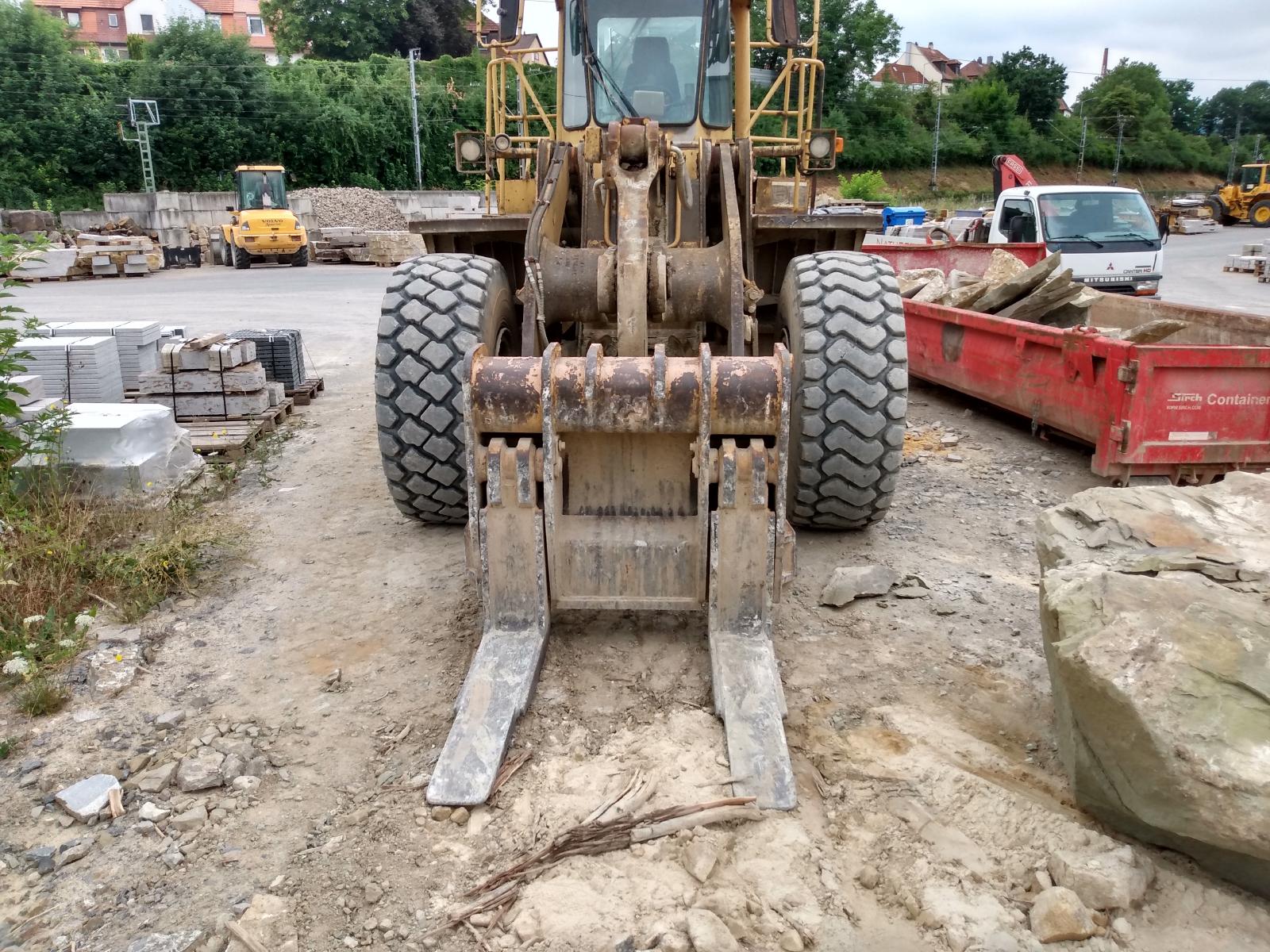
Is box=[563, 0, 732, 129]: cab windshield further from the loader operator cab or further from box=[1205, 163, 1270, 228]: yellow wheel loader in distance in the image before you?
box=[1205, 163, 1270, 228]: yellow wheel loader in distance

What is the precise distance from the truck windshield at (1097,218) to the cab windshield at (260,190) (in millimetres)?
20280

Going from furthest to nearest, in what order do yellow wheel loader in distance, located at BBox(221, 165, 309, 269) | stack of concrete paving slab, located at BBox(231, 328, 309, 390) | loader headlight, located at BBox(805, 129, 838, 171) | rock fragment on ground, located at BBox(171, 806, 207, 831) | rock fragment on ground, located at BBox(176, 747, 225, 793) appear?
yellow wheel loader in distance, located at BBox(221, 165, 309, 269)
stack of concrete paving slab, located at BBox(231, 328, 309, 390)
loader headlight, located at BBox(805, 129, 838, 171)
rock fragment on ground, located at BBox(176, 747, 225, 793)
rock fragment on ground, located at BBox(171, 806, 207, 831)

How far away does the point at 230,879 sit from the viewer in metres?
2.61

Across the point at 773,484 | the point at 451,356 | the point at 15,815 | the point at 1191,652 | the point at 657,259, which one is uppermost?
the point at 657,259

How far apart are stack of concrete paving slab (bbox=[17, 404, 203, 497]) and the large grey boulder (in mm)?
4841

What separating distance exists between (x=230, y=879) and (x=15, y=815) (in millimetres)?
855

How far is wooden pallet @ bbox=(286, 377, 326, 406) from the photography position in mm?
8602

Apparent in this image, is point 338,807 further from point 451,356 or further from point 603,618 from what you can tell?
point 451,356

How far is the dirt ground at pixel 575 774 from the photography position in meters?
2.43

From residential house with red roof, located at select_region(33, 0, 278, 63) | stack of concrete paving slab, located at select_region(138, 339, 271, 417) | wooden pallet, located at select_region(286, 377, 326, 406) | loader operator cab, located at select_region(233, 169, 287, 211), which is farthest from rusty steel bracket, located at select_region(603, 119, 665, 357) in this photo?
residential house with red roof, located at select_region(33, 0, 278, 63)

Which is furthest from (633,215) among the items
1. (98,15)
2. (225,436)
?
(98,15)

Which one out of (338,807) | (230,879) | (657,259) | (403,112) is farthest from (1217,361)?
(403,112)

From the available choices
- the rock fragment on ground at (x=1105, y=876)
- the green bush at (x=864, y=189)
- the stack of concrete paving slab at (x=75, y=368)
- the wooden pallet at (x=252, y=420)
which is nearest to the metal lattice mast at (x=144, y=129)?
the green bush at (x=864, y=189)

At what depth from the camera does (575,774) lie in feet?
9.80
